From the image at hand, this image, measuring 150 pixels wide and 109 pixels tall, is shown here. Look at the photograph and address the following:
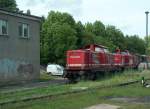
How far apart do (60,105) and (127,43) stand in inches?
4694

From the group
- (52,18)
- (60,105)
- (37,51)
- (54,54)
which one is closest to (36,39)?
(37,51)

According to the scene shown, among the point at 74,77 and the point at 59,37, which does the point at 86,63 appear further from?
the point at 59,37

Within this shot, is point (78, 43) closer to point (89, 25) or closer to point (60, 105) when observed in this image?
point (89, 25)

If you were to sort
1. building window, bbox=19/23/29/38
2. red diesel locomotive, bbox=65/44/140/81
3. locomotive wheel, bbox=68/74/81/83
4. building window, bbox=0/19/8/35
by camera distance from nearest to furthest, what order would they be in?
building window, bbox=0/19/8/35, locomotive wheel, bbox=68/74/81/83, red diesel locomotive, bbox=65/44/140/81, building window, bbox=19/23/29/38

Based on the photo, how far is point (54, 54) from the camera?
253ft

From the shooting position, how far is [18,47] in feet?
131

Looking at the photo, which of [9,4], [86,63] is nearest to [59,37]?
[9,4]

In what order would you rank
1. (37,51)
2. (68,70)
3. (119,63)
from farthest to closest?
(119,63)
(37,51)
(68,70)

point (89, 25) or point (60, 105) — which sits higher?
point (89, 25)

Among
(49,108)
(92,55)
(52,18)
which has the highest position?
(52,18)

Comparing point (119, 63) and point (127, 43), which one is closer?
point (119, 63)

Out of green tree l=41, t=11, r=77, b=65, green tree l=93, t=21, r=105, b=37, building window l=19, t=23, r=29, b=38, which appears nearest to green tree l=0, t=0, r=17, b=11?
green tree l=41, t=11, r=77, b=65

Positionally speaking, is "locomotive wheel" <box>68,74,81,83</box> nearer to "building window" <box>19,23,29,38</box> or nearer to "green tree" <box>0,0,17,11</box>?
"building window" <box>19,23,29,38</box>

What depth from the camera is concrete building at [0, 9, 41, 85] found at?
37406mm
